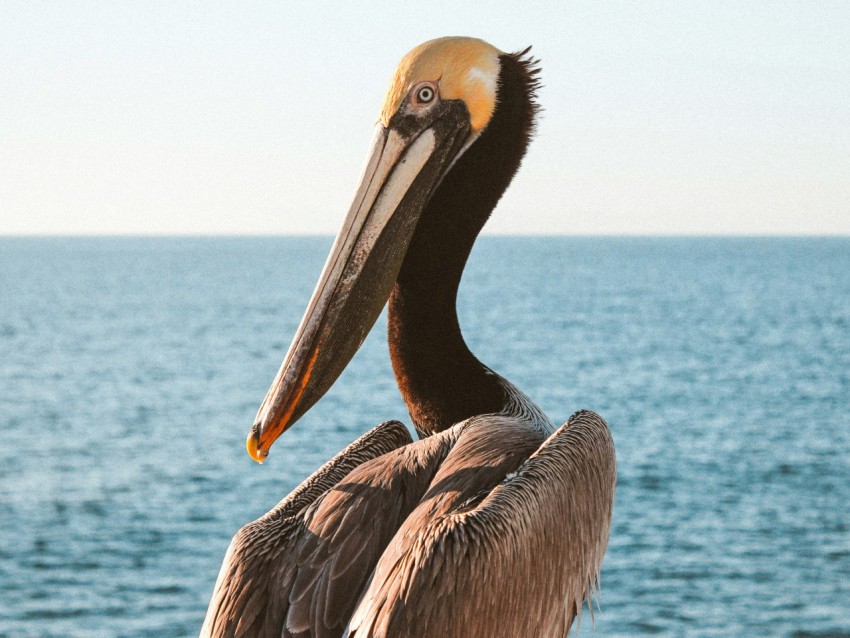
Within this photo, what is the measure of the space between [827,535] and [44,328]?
200 ft

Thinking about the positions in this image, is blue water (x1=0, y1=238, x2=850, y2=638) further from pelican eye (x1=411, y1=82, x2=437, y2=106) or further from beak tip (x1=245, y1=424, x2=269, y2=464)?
pelican eye (x1=411, y1=82, x2=437, y2=106)

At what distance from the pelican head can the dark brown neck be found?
0.25ft

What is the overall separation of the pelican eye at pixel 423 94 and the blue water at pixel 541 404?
6.75 feet

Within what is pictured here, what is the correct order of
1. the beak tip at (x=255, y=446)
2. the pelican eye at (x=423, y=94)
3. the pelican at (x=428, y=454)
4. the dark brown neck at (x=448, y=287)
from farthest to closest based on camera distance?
1. the dark brown neck at (x=448, y=287)
2. the pelican eye at (x=423, y=94)
3. the beak tip at (x=255, y=446)
4. the pelican at (x=428, y=454)

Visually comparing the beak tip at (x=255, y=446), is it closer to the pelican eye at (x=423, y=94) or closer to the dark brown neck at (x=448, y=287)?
the dark brown neck at (x=448, y=287)

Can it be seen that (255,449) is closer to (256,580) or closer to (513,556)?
(256,580)

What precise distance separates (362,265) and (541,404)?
3391 cm

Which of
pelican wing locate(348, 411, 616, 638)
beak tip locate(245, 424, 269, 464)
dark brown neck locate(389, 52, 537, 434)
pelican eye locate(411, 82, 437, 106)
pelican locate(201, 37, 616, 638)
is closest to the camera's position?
pelican wing locate(348, 411, 616, 638)

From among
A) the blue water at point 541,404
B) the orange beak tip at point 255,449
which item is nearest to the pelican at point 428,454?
the orange beak tip at point 255,449

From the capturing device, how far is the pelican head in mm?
3758

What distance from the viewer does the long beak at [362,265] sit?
12.2 feet

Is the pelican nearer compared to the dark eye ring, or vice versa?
the pelican

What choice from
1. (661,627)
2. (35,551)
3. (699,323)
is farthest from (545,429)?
(699,323)

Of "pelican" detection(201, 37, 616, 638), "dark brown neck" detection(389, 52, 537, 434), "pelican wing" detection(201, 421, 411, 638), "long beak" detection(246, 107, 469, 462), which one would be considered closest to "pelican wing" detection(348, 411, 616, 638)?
"pelican" detection(201, 37, 616, 638)
